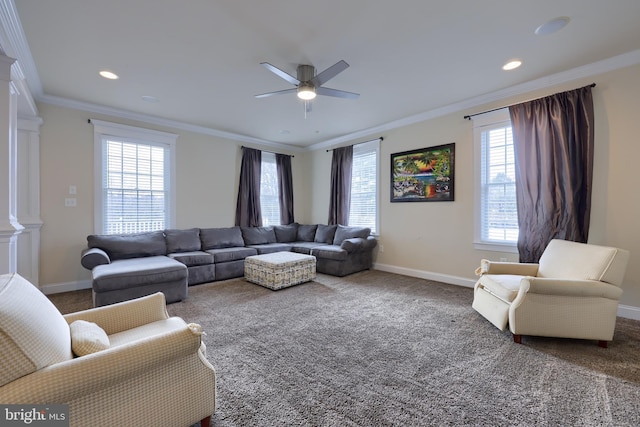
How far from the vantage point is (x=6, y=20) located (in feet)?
7.13

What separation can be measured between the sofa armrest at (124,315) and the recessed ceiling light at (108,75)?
109 inches

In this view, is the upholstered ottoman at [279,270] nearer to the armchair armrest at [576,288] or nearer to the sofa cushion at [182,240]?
the sofa cushion at [182,240]

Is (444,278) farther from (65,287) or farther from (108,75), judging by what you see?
(65,287)

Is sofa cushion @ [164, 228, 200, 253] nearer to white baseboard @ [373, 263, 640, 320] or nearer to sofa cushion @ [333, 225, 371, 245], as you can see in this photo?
sofa cushion @ [333, 225, 371, 245]

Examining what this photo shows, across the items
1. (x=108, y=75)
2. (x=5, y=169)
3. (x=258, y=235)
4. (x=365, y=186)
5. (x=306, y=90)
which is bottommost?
(x=258, y=235)

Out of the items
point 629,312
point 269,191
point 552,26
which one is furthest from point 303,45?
point 629,312

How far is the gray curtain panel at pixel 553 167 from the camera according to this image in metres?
3.05

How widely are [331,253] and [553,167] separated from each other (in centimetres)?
325

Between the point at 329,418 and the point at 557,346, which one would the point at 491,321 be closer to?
the point at 557,346

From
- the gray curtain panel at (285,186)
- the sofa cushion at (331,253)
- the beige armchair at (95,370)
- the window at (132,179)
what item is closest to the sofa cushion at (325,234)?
the sofa cushion at (331,253)

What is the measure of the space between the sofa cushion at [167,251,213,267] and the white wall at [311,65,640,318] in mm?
2855

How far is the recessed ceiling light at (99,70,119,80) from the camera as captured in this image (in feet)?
10.3

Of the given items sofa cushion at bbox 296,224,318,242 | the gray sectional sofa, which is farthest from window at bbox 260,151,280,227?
sofa cushion at bbox 296,224,318,242

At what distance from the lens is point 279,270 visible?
4.00 m
